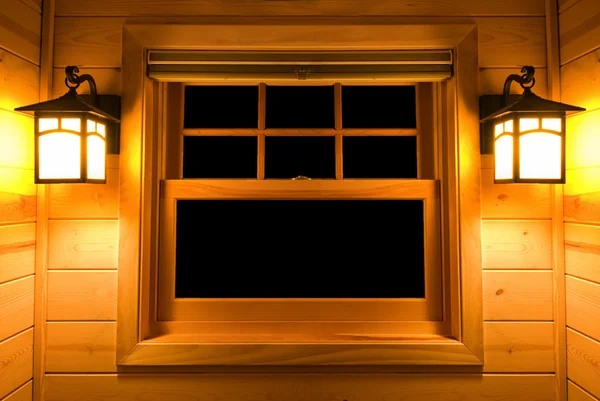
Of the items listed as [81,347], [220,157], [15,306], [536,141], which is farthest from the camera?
[220,157]

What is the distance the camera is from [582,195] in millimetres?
1557

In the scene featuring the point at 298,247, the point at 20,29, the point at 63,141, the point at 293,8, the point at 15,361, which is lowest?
the point at 15,361

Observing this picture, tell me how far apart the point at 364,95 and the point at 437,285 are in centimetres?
103

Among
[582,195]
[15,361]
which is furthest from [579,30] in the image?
[15,361]

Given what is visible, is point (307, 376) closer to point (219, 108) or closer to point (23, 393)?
point (23, 393)

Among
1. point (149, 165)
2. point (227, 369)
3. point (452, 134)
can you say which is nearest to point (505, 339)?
point (452, 134)

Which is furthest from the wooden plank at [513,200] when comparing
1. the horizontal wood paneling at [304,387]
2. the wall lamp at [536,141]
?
the horizontal wood paneling at [304,387]

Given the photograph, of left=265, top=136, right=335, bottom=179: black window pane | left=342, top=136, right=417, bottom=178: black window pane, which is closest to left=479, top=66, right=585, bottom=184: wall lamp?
left=342, top=136, right=417, bottom=178: black window pane

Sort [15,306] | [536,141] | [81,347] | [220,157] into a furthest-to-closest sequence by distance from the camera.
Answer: [220,157]
[81,347]
[15,306]
[536,141]

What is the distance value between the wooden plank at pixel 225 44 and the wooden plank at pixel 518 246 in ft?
2.46

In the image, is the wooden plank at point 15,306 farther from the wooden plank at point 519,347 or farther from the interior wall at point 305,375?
the wooden plank at point 519,347

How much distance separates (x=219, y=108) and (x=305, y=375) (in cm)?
136

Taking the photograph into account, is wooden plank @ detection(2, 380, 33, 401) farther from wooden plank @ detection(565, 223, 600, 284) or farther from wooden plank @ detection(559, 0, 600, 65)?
wooden plank @ detection(559, 0, 600, 65)

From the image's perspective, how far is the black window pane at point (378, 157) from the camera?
1.91m
